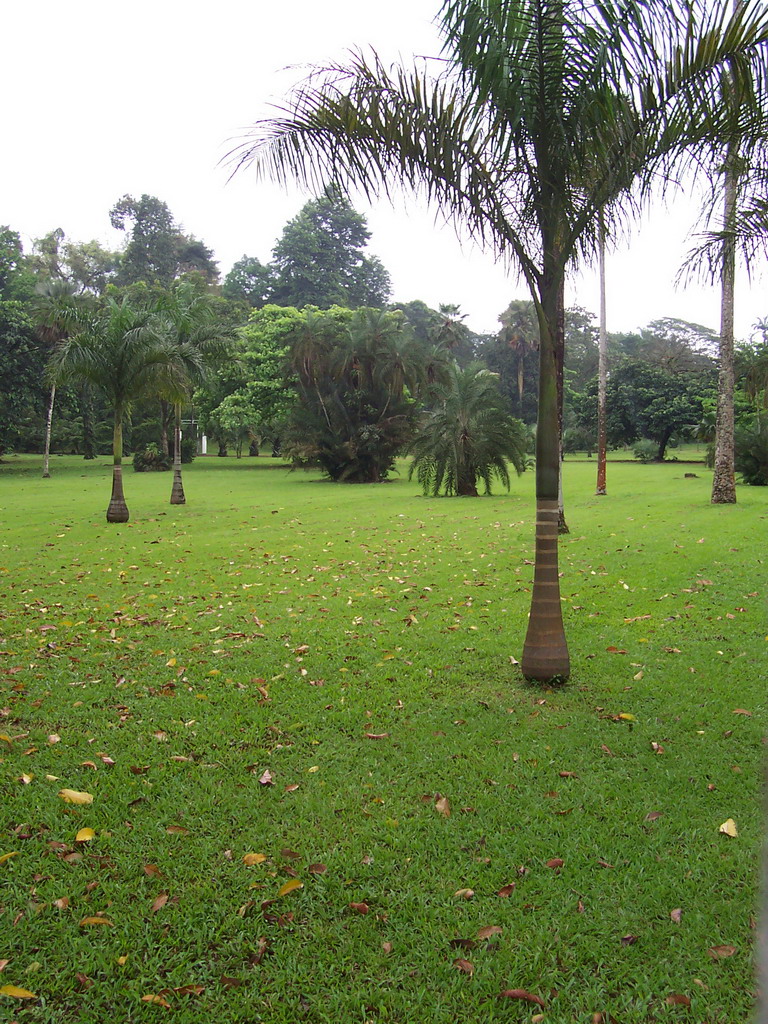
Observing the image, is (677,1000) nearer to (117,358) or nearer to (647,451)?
(117,358)

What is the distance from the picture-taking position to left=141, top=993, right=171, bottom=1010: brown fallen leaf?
261 cm

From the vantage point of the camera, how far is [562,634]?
583cm

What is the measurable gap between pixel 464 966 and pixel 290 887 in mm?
847

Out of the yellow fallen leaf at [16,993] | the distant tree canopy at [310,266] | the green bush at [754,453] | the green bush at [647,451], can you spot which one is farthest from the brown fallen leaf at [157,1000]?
the distant tree canopy at [310,266]

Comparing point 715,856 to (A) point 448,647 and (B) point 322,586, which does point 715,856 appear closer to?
(A) point 448,647

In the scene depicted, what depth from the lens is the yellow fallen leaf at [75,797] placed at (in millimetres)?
3965

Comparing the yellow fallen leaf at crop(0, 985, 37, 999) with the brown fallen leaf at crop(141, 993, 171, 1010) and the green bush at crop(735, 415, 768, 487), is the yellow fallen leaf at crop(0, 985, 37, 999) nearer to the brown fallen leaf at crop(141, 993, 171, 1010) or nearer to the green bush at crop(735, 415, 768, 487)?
the brown fallen leaf at crop(141, 993, 171, 1010)

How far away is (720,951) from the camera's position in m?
2.82

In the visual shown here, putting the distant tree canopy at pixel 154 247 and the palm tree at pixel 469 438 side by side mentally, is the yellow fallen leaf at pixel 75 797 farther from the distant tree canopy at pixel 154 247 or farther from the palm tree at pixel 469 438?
the distant tree canopy at pixel 154 247

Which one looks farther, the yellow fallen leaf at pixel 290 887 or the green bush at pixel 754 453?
the green bush at pixel 754 453

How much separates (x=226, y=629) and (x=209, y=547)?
20.5ft

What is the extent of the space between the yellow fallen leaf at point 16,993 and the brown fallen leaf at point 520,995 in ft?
5.57

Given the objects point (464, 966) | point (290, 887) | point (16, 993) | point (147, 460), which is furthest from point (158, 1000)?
point (147, 460)

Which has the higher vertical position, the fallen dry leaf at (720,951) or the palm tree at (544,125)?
the palm tree at (544,125)
